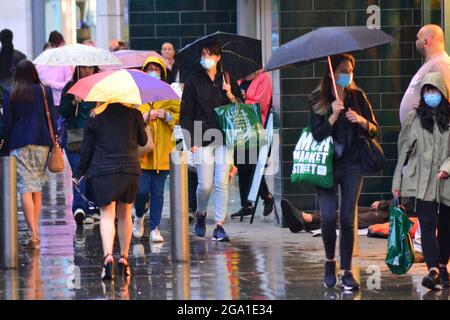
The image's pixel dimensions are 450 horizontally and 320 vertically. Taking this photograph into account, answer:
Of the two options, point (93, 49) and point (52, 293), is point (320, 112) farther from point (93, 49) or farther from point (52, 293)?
point (93, 49)

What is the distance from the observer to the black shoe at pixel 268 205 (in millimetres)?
14453

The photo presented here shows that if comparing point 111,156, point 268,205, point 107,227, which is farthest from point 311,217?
point 111,156

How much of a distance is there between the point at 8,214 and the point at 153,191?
1.98 m

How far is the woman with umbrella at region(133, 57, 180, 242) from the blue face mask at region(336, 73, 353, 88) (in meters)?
3.10

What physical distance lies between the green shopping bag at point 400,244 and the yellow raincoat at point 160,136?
10.6 ft

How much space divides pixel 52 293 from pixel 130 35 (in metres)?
12.1

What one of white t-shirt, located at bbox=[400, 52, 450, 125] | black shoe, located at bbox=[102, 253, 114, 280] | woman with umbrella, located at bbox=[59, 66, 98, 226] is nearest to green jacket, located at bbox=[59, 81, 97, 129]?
woman with umbrella, located at bbox=[59, 66, 98, 226]

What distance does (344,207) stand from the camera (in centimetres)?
961

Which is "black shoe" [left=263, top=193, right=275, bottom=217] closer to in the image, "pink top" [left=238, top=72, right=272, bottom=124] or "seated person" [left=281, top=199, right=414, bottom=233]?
"pink top" [left=238, top=72, right=272, bottom=124]

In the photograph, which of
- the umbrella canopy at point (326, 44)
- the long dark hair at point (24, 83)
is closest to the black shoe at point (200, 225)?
the long dark hair at point (24, 83)

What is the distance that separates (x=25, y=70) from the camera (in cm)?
1210

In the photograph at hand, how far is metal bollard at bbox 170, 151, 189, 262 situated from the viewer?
11.1 m

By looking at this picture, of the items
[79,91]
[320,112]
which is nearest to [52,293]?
[79,91]

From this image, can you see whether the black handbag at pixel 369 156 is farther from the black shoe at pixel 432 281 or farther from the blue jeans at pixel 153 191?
the blue jeans at pixel 153 191
